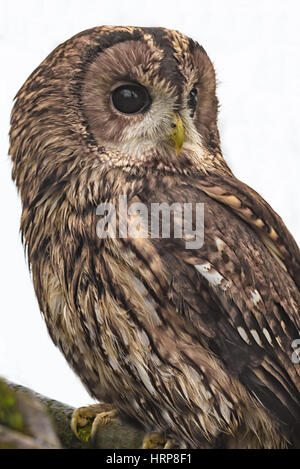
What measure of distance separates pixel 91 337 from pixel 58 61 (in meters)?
1.19

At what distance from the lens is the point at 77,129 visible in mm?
2822

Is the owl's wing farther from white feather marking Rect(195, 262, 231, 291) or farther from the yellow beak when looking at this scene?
the yellow beak

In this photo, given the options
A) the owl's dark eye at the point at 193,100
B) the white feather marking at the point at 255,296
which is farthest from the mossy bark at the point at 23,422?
the owl's dark eye at the point at 193,100

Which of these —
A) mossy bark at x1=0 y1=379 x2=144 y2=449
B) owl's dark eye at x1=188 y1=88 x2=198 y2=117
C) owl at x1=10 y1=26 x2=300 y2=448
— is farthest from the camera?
owl's dark eye at x1=188 y1=88 x2=198 y2=117

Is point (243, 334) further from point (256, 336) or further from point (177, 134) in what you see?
point (177, 134)

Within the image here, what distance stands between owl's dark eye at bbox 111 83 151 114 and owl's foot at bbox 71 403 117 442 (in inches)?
A: 48.3

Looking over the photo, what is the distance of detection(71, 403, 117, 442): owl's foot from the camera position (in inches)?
103

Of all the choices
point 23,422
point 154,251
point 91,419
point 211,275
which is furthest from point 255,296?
point 23,422

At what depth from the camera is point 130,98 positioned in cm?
276

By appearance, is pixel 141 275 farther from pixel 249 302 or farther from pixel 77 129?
pixel 77 129

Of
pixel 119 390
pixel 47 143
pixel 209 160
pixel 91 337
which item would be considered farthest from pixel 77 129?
pixel 119 390

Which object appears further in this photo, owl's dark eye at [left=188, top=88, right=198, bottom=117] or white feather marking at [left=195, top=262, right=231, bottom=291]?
owl's dark eye at [left=188, top=88, right=198, bottom=117]

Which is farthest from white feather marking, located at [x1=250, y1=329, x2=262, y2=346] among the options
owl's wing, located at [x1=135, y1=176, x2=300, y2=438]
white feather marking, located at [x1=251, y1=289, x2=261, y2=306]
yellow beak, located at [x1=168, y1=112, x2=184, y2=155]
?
yellow beak, located at [x1=168, y1=112, x2=184, y2=155]

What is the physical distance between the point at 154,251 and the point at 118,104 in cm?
65
